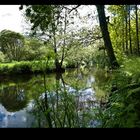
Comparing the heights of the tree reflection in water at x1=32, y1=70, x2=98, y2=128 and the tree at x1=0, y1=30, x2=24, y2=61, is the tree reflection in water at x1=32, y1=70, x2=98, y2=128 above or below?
below

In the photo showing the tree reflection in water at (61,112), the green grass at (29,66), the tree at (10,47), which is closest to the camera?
the tree reflection in water at (61,112)

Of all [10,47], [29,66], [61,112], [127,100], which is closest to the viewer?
[127,100]

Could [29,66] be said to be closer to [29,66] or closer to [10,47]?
[29,66]

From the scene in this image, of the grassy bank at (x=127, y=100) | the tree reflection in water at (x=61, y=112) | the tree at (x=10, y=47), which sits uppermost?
the tree at (x=10, y=47)

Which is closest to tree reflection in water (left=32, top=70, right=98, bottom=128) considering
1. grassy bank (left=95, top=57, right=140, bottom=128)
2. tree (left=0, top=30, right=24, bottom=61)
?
grassy bank (left=95, top=57, right=140, bottom=128)

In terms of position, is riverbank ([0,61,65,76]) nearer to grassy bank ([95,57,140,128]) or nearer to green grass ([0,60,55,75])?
green grass ([0,60,55,75])

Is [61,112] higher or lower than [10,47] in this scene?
lower

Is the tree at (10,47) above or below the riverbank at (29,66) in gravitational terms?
above

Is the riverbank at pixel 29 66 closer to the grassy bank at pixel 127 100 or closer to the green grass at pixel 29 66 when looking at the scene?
the green grass at pixel 29 66

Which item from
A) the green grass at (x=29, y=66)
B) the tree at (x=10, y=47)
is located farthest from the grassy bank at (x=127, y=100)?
the tree at (x=10, y=47)

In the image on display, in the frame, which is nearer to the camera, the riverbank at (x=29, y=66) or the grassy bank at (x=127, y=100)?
the grassy bank at (x=127, y=100)

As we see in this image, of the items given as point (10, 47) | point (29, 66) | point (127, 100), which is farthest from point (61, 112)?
point (29, 66)
